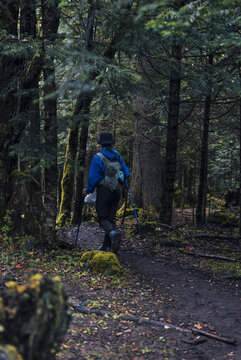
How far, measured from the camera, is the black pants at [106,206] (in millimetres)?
8031

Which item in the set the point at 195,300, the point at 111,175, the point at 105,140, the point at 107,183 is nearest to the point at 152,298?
the point at 195,300

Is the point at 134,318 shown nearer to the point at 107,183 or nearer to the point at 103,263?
the point at 103,263

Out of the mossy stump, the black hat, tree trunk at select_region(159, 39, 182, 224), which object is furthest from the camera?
tree trunk at select_region(159, 39, 182, 224)

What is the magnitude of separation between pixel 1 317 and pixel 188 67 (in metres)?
8.10

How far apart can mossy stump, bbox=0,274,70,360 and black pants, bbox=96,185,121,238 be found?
5.48 metres

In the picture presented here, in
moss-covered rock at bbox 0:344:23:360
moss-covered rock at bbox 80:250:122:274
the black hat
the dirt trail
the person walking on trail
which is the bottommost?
the dirt trail

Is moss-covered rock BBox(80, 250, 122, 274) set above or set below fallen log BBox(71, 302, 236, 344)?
above

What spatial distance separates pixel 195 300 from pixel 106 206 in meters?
2.94

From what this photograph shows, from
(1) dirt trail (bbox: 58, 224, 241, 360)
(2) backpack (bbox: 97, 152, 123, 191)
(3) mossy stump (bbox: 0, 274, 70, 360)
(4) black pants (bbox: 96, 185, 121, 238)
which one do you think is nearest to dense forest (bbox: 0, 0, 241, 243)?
(2) backpack (bbox: 97, 152, 123, 191)

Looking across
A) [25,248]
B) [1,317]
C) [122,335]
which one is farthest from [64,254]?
[1,317]

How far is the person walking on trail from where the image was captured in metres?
7.88

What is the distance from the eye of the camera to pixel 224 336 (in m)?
4.92

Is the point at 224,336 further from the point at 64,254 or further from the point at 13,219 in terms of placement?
the point at 13,219

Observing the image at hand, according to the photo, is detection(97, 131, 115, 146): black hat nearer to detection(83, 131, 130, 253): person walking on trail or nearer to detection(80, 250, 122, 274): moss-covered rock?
detection(83, 131, 130, 253): person walking on trail
